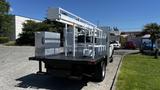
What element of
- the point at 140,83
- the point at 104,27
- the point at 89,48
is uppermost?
the point at 104,27

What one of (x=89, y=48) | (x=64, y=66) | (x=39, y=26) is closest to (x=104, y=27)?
(x=89, y=48)

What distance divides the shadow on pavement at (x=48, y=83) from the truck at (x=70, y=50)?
0.47 metres

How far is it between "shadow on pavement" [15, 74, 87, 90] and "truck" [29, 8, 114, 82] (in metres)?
0.47

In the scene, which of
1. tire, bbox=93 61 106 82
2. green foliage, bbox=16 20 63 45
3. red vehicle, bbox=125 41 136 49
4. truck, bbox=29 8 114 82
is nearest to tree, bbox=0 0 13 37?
green foliage, bbox=16 20 63 45

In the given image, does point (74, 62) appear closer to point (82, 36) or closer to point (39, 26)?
point (82, 36)

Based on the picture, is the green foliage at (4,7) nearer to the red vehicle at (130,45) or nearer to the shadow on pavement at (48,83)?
the red vehicle at (130,45)

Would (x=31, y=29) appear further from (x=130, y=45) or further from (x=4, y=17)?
(x=130, y=45)

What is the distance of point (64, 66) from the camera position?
8484 millimetres

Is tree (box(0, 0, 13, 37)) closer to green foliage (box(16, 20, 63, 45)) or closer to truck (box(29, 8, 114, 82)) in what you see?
green foliage (box(16, 20, 63, 45))

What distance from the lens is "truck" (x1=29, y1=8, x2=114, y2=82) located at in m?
8.24

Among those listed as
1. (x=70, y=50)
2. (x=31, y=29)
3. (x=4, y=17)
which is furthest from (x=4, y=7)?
(x=70, y=50)

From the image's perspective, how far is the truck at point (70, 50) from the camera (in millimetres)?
8244

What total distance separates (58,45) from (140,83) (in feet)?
11.9

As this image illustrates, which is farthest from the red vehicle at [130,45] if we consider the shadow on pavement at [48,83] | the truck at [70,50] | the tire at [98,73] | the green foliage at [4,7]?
the tire at [98,73]
